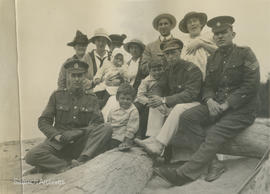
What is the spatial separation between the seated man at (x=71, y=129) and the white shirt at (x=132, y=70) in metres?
0.40

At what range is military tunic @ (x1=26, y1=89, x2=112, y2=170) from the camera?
3.23 metres

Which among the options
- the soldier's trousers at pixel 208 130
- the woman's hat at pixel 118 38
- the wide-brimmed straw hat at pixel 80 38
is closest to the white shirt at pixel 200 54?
the soldier's trousers at pixel 208 130

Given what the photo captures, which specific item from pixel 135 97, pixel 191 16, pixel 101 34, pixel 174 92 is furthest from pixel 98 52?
pixel 191 16

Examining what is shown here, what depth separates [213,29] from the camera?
3029mm

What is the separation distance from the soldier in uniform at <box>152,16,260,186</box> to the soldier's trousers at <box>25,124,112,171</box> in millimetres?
762

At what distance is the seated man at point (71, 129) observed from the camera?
10.6ft

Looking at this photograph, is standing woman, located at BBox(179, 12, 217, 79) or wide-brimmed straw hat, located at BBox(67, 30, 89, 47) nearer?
standing woman, located at BBox(179, 12, 217, 79)

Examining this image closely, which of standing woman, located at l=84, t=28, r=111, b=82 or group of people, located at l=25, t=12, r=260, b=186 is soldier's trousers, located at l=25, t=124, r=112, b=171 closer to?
group of people, located at l=25, t=12, r=260, b=186

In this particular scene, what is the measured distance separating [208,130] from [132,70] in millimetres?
883

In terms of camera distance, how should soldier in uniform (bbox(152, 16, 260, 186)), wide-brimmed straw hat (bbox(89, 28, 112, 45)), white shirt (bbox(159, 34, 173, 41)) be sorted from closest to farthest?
soldier in uniform (bbox(152, 16, 260, 186))
white shirt (bbox(159, 34, 173, 41))
wide-brimmed straw hat (bbox(89, 28, 112, 45))

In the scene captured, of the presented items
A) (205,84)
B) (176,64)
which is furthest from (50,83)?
(205,84)

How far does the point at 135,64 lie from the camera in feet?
10.4

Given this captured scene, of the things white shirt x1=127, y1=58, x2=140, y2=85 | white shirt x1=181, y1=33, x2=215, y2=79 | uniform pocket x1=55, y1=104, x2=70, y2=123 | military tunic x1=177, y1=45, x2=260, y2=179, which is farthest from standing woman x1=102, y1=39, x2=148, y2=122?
uniform pocket x1=55, y1=104, x2=70, y2=123

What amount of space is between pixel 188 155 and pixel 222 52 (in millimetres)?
968
